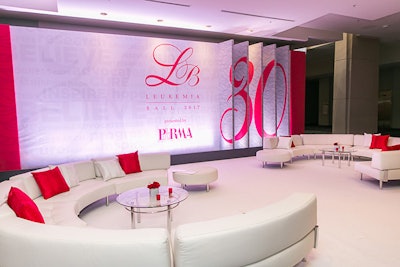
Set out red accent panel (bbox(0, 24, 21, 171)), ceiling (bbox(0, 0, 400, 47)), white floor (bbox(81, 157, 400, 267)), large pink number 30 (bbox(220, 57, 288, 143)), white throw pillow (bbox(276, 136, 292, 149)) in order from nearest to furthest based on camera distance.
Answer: white floor (bbox(81, 157, 400, 267)) < ceiling (bbox(0, 0, 400, 47)) < red accent panel (bbox(0, 24, 21, 171)) < white throw pillow (bbox(276, 136, 292, 149)) < large pink number 30 (bbox(220, 57, 288, 143))

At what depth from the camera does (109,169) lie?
5.61 metres

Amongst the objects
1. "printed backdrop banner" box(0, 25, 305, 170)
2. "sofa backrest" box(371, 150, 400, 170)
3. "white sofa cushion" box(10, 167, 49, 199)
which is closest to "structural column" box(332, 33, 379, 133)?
Answer: "printed backdrop banner" box(0, 25, 305, 170)

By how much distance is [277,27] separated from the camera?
8836 millimetres

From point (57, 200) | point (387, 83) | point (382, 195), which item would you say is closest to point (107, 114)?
point (57, 200)

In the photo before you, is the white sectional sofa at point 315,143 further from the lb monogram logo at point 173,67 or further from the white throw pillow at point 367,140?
the lb monogram logo at point 173,67

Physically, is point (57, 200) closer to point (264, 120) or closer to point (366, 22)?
point (264, 120)

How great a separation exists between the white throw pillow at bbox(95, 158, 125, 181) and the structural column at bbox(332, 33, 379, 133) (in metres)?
9.34

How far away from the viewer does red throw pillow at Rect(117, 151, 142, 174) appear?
6.01 meters

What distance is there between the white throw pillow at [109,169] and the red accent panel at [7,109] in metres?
2.95

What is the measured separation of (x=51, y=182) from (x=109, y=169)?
1.18 metres

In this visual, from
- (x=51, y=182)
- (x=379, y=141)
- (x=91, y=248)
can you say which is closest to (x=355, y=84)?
(x=379, y=141)

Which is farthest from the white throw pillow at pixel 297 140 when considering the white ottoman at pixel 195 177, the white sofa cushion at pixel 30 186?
the white sofa cushion at pixel 30 186

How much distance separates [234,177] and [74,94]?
4.69 metres

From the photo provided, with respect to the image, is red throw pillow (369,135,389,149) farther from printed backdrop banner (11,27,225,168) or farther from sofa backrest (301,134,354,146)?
printed backdrop banner (11,27,225,168)
